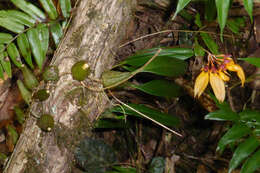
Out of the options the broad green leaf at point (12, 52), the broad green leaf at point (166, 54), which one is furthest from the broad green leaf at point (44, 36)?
the broad green leaf at point (166, 54)

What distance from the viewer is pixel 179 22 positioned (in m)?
2.38

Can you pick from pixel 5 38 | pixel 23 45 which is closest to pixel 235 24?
pixel 23 45

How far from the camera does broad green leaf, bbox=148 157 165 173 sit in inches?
92.4

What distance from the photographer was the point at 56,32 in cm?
197

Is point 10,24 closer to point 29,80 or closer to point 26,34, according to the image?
point 26,34

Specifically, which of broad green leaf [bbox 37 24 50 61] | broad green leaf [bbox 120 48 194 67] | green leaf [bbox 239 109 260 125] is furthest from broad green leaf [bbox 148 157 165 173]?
Result: broad green leaf [bbox 37 24 50 61]

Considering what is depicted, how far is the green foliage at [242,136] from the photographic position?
1.47m

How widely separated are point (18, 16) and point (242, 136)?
6.23ft

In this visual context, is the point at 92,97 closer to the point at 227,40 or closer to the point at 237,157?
the point at 237,157

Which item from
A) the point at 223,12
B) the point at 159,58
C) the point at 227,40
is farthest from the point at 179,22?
the point at 223,12

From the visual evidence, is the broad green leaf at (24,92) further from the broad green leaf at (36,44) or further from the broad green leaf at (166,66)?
the broad green leaf at (166,66)

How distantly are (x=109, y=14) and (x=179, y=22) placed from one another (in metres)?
0.91

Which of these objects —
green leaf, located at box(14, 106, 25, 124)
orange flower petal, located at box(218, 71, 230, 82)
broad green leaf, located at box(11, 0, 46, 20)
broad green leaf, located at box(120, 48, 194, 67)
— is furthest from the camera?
green leaf, located at box(14, 106, 25, 124)

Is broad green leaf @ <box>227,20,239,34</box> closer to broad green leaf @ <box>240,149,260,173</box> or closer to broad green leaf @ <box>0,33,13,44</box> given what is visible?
broad green leaf @ <box>240,149,260,173</box>
